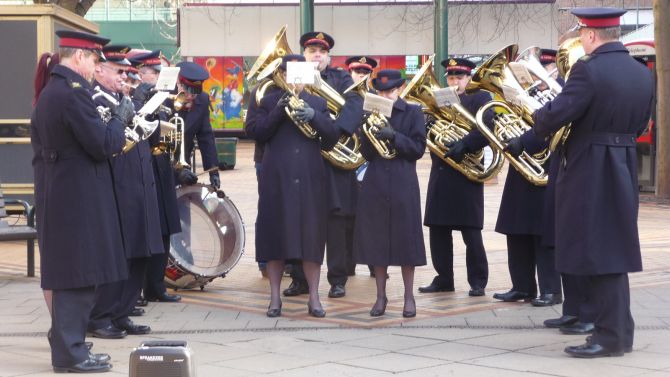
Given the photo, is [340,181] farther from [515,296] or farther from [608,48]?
[608,48]

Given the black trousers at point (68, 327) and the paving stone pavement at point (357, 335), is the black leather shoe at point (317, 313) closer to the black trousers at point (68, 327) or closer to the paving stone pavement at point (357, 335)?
the paving stone pavement at point (357, 335)

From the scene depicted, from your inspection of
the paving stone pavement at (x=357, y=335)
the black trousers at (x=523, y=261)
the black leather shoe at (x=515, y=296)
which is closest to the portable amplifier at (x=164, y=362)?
the paving stone pavement at (x=357, y=335)

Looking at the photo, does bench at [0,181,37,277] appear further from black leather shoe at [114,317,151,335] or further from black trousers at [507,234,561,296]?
black trousers at [507,234,561,296]

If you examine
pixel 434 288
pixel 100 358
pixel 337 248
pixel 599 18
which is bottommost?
pixel 434 288

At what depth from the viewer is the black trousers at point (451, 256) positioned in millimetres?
9844

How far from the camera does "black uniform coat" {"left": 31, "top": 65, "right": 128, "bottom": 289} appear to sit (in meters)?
6.57

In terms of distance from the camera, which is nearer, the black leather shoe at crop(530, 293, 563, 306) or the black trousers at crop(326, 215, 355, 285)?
the black leather shoe at crop(530, 293, 563, 306)

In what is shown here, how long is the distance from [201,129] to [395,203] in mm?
2239

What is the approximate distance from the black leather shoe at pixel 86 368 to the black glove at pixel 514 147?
143 inches

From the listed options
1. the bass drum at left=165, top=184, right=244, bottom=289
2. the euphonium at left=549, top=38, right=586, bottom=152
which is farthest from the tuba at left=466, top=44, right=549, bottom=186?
the bass drum at left=165, top=184, right=244, bottom=289

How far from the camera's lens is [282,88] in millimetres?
8758

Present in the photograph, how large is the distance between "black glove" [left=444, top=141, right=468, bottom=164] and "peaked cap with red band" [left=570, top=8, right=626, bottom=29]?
2.59 meters

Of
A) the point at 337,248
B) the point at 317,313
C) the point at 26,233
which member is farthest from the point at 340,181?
the point at 26,233

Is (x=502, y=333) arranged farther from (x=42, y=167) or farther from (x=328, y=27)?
(x=328, y=27)
